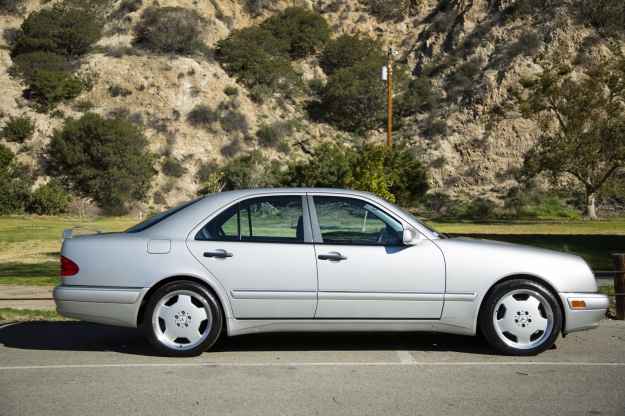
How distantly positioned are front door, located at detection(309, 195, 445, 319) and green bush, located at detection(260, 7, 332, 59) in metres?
61.6

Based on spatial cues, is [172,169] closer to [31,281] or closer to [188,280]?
[31,281]

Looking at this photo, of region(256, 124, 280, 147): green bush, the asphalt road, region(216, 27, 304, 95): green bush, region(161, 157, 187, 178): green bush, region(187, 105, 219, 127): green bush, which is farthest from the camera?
region(216, 27, 304, 95): green bush

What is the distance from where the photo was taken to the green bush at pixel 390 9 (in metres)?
70.4

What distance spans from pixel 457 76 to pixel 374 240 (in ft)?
180

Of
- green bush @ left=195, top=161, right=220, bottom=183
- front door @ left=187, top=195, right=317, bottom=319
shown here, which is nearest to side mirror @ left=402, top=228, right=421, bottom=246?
front door @ left=187, top=195, right=317, bottom=319

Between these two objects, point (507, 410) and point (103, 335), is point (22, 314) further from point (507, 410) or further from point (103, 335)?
point (507, 410)

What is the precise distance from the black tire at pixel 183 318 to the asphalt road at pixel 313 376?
6.4 inches

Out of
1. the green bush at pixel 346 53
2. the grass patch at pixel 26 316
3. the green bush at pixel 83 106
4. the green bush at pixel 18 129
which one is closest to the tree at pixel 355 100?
the green bush at pixel 346 53

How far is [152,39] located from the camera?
59.9 m

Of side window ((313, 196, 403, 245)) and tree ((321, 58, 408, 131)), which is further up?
tree ((321, 58, 408, 131))

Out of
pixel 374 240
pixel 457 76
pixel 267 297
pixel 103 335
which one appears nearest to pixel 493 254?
pixel 374 240

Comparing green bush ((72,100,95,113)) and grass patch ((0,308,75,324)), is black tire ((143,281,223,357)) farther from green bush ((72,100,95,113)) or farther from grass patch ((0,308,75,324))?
green bush ((72,100,95,113))

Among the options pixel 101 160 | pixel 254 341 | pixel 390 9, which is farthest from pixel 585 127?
pixel 390 9

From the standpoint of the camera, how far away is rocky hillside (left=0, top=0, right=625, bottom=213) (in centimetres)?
5197
